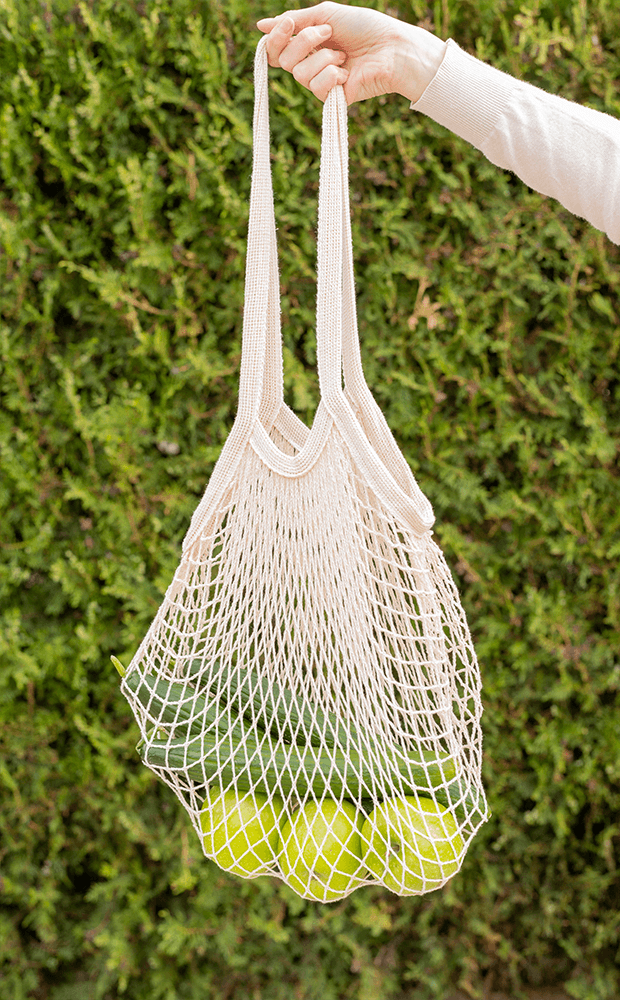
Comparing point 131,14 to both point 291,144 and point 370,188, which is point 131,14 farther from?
point 370,188

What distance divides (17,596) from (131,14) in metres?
1.38

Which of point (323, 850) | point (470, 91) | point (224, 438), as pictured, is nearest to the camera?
point (323, 850)

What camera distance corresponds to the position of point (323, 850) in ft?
2.44

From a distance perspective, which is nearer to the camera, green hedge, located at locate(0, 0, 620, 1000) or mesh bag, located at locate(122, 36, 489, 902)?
mesh bag, located at locate(122, 36, 489, 902)

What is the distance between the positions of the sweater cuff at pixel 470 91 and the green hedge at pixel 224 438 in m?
0.76

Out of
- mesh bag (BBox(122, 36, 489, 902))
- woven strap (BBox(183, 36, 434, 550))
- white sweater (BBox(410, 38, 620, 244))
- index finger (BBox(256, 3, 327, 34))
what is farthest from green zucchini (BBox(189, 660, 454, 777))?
index finger (BBox(256, 3, 327, 34))

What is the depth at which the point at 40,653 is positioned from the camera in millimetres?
1726

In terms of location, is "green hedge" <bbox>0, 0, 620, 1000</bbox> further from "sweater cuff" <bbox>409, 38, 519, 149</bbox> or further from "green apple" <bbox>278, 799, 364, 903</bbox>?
"green apple" <bbox>278, 799, 364, 903</bbox>

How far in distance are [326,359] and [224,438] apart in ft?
2.91

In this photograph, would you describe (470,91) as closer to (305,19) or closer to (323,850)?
(305,19)

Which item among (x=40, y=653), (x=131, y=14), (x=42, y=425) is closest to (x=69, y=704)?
(x=40, y=653)

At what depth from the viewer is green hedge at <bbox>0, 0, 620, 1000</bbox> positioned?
62.8 inches

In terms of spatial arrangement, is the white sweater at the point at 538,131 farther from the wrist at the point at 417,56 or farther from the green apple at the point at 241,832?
the green apple at the point at 241,832

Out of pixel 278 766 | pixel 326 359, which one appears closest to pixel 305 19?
pixel 326 359
